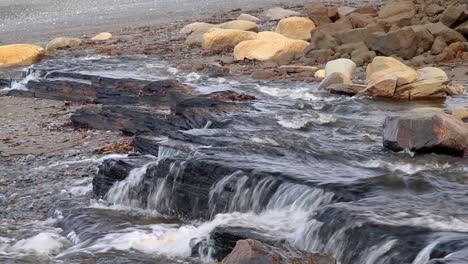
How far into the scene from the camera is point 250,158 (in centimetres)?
852

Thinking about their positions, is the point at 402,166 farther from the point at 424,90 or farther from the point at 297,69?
the point at 297,69

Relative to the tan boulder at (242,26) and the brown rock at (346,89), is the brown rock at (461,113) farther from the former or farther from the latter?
the tan boulder at (242,26)

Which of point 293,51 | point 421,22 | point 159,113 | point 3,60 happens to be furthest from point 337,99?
point 3,60

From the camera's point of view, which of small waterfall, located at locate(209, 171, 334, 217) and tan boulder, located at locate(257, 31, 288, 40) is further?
tan boulder, located at locate(257, 31, 288, 40)

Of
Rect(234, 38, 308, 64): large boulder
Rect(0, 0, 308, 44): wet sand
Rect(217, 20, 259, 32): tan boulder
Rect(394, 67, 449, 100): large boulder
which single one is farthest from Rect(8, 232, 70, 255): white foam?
Rect(0, 0, 308, 44): wet sand

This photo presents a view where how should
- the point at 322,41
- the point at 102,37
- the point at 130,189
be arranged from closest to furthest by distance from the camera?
the point at 130,189 → the point at 322,41 → the point at 102,37

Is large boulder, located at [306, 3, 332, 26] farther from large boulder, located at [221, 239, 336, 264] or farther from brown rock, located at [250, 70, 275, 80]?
large boulder, located at [221, 239, 336, 264]

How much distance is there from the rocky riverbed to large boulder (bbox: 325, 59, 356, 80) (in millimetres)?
53

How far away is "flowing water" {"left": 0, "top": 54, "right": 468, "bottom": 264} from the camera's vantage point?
6137 mm

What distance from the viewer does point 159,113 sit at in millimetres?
12445

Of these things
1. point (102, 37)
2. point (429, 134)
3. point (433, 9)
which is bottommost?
point (102, 37)

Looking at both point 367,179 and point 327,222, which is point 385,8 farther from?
point 327,222

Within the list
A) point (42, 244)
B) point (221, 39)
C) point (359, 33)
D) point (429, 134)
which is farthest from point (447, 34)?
point (42, 244)

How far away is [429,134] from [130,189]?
3647 mm
